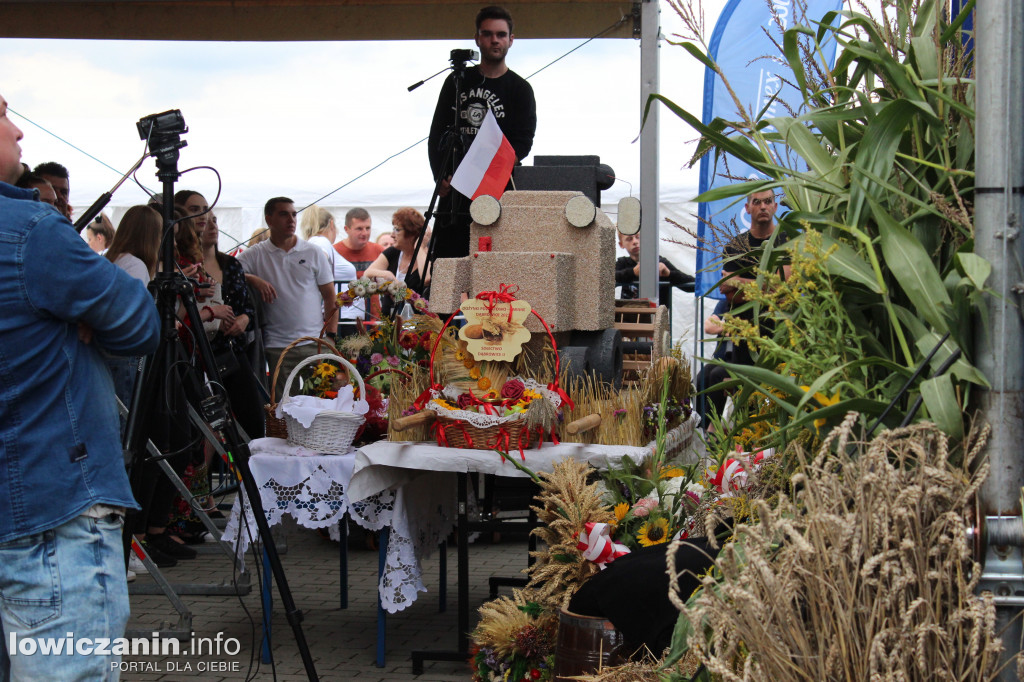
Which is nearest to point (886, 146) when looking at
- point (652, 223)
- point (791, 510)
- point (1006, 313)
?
point (1006, 313)

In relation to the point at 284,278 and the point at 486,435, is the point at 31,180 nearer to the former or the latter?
the point at 284,278

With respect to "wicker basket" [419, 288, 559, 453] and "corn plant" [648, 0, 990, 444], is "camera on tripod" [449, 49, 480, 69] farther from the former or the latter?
"corn plant" [648, 0, 990, 444]

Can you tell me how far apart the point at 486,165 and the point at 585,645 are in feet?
8.52

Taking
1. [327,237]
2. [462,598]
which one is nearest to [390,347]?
[462,598]

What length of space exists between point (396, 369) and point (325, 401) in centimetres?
31

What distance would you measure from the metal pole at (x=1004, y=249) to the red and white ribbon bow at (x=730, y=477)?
0.66 meters

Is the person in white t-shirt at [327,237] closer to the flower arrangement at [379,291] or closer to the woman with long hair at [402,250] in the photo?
the woman with long hair at [402,250]

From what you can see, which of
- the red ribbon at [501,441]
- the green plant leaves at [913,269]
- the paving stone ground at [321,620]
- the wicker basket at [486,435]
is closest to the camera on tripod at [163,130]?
the wicker basket at [486,435]

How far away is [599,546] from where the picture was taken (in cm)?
265

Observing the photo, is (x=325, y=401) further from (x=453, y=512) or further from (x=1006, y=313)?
(x=1006, y=313)

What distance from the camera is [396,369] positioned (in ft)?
13.2

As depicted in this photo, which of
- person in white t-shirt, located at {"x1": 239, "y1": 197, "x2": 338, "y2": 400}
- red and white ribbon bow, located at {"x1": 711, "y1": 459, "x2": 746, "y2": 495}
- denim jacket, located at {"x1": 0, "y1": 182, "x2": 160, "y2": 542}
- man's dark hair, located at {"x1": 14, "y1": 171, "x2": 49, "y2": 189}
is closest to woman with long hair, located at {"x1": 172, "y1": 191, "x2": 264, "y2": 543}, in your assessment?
person in white t-shirt, located at {"x1": 239, "y1": 197, "x2": 338, "y2": 400}

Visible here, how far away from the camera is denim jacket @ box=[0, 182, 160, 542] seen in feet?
6.46

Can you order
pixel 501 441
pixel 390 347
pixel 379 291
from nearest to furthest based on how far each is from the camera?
pixel 501 441, pixel 390 347, pixel 379 291
